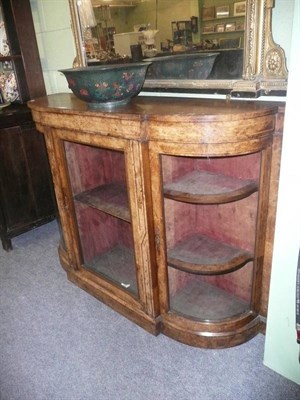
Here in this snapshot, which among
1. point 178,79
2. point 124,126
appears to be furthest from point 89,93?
point 178,79

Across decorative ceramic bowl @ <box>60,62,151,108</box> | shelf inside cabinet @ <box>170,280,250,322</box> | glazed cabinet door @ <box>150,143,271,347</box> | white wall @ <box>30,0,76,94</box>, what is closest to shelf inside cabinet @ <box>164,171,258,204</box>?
glazed cabinet door @ <box>150,143,271,347</box>

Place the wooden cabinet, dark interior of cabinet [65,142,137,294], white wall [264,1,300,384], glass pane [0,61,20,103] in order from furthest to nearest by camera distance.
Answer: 1. glass pane [0,61,20,103]
2. dark interior of cabinet [65,142,137,294]
3. the wooden cabinet
4. white wall [264,1,300,384]

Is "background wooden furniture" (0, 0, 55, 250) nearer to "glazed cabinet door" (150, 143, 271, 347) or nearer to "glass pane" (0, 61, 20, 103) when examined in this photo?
"glass pane" (0, 61, 20, 103)

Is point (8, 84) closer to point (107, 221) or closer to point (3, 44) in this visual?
point (3, 44)

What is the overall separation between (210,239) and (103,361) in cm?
82

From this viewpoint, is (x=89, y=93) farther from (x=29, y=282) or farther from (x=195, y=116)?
(x=29, y=282)

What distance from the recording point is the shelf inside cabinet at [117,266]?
6.22ft

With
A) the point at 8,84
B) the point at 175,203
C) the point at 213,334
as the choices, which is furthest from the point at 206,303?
the point at 8,84

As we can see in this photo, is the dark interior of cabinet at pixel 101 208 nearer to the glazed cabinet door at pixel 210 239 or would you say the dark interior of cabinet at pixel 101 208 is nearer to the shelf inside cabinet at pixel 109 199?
the shelf inside cabinet at pixel 109 199

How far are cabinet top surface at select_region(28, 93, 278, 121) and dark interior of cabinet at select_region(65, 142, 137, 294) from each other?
348 millimetres

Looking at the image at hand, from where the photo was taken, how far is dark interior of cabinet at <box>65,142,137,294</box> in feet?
6.19

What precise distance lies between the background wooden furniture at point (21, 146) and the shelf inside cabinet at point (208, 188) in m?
1.45

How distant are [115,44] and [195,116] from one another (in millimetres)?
925

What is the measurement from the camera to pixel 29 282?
2244mm
